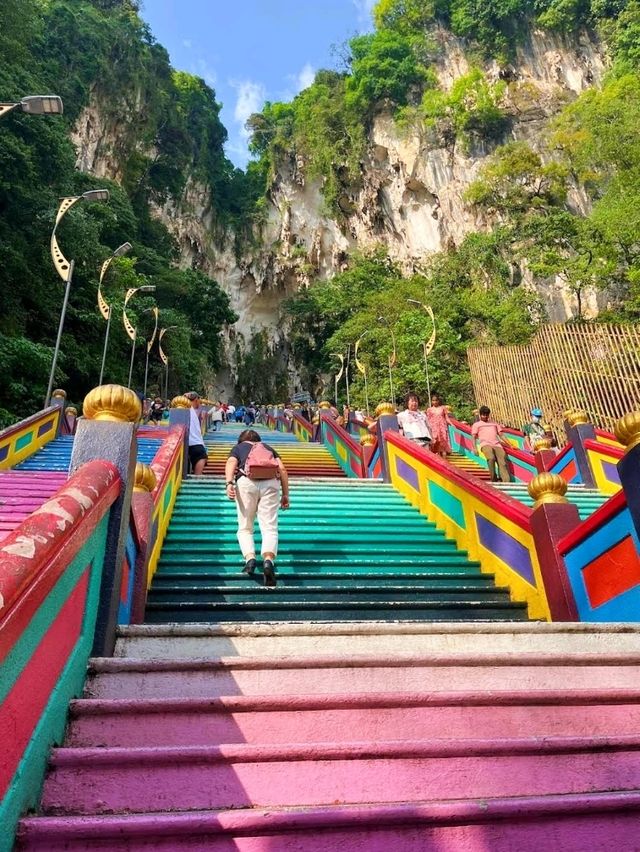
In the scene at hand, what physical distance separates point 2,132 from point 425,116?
2674 centimetres

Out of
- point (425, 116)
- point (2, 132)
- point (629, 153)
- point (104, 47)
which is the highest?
point (104, 47)

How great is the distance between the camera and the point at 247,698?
77.7 inches

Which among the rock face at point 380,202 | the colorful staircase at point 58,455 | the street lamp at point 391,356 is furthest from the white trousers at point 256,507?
the rock face at point 380,202

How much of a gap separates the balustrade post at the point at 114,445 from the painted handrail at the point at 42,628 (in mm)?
199

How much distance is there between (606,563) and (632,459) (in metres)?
0.68

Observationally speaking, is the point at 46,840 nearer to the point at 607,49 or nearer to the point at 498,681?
the point at 498,681

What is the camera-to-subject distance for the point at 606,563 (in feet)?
10.4

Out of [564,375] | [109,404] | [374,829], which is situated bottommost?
[374,829]

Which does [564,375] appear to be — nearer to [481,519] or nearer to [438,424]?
[438,424]

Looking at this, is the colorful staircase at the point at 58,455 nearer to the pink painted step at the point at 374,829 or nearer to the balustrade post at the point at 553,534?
the balustrade post at the point at 553,534

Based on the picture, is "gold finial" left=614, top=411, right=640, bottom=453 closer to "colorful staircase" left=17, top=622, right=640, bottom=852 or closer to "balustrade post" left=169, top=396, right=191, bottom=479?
"colorful staircase" left=17, top=622, right=640, bottom=852

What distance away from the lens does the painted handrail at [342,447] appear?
364 inches

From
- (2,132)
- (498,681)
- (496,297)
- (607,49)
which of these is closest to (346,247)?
(496,297)

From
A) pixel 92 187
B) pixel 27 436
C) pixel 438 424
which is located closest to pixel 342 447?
pixel 438 424
